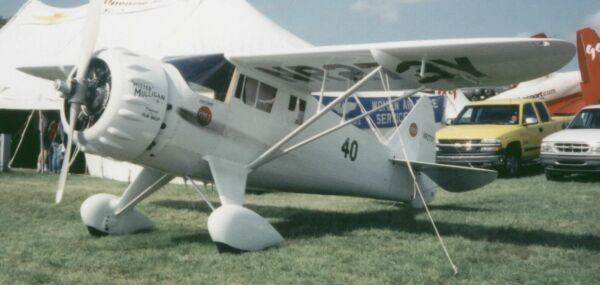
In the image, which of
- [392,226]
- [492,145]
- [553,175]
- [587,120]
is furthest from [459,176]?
[587,120]

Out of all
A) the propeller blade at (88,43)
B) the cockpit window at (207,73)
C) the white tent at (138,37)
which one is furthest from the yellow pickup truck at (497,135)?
the propeller blade at (88,43)

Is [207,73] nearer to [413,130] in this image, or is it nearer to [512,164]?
[413,130]

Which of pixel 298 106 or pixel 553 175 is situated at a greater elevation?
pixel 298 106

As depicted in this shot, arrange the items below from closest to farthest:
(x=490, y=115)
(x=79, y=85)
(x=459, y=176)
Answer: (x=79, y=85) → (x=459, y=176) → (x=490, y=115)

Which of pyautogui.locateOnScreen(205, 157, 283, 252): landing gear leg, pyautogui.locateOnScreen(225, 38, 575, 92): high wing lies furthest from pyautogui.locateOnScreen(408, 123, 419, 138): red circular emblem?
pyautogui.locateOnScreen(205, 157, 283, 252): landing gear leg

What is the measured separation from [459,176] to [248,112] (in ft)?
10.2

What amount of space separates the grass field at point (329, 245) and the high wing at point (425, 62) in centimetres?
186

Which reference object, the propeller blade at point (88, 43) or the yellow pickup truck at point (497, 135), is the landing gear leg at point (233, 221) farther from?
the yellow pickup truck at point (497, 135)

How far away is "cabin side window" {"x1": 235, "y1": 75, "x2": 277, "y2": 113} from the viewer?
7.26m

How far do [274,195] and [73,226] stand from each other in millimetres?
4755

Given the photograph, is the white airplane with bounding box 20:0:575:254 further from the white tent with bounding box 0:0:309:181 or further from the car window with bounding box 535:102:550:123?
the car window with bounding box 535:102:550:123

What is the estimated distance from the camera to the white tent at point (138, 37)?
15531 millimetres

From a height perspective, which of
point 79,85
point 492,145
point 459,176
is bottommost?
point 492,145

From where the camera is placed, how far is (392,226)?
8.23m
